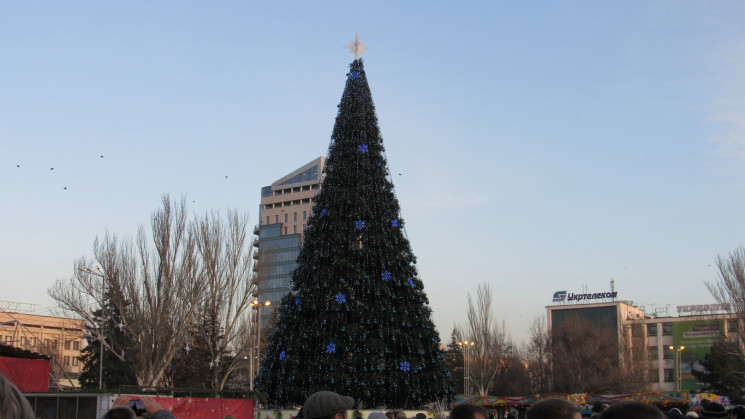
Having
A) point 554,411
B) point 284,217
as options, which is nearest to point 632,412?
point 554,411

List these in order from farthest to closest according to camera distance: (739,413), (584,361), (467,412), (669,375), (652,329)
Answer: (652,329)
(669,375)
(584,361)
(739,413)
(467,412)

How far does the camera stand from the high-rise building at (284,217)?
397 ft

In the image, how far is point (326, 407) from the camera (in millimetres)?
4488

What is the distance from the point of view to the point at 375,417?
22.4 feet

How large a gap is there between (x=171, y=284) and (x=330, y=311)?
1425cm

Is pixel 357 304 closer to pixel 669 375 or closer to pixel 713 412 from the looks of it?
pixel 713 412

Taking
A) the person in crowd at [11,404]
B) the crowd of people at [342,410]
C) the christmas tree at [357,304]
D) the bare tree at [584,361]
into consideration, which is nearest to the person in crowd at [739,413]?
the crowd of people at [342,410]

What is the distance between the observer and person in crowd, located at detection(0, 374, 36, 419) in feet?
7.47

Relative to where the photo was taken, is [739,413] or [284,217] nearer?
[739,413]

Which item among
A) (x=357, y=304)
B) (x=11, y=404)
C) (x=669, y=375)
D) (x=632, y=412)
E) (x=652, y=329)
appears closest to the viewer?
(x=11, y=404)

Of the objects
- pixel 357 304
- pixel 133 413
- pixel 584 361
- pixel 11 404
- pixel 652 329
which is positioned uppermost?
pixel 357 304

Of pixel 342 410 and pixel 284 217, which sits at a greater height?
pixel 284 217

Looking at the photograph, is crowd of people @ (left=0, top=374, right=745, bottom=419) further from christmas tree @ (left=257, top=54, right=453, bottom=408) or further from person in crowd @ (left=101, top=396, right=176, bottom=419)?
christmas tree @ (left=257, top=54, right=453, bottom=408)

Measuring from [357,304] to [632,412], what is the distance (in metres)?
21.1
